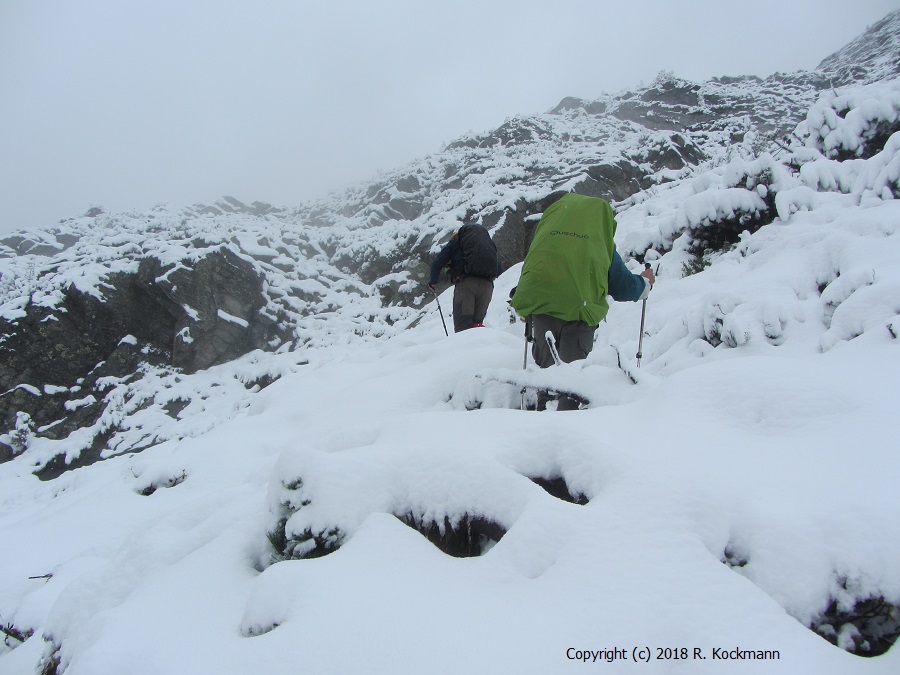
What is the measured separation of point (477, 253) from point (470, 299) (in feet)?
2.19

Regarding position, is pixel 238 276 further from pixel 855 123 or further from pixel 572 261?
pixel 855 123

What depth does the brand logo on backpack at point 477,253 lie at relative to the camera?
6.19 metres

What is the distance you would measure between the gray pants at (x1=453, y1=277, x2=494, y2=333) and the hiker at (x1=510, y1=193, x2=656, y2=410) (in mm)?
2508

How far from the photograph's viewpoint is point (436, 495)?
1.90 meters

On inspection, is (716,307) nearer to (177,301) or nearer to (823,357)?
(823,357)

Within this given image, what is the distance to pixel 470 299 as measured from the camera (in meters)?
6.42

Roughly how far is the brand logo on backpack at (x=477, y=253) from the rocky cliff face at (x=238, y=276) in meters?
1.13

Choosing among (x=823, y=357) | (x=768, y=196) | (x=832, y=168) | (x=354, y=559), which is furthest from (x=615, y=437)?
(x=832, y=168)

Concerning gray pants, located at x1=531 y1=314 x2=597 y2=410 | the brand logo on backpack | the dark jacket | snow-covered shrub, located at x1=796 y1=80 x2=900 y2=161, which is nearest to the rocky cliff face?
snow-covered shrub, located at x1=796 y1=80 x2=900 y2=161

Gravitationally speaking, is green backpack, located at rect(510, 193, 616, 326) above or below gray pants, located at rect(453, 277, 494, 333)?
above

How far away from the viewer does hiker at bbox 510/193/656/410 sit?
11.4 feet

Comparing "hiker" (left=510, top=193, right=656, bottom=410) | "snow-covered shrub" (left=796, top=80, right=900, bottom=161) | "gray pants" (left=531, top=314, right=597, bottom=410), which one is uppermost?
"snow-covered shrub" (left=796, top=80, right=900, bottom=161)

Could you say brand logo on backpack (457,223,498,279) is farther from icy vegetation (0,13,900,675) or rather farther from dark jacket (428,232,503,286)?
icy vegetation (0,13,900,675)

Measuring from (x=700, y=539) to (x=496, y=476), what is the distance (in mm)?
745
